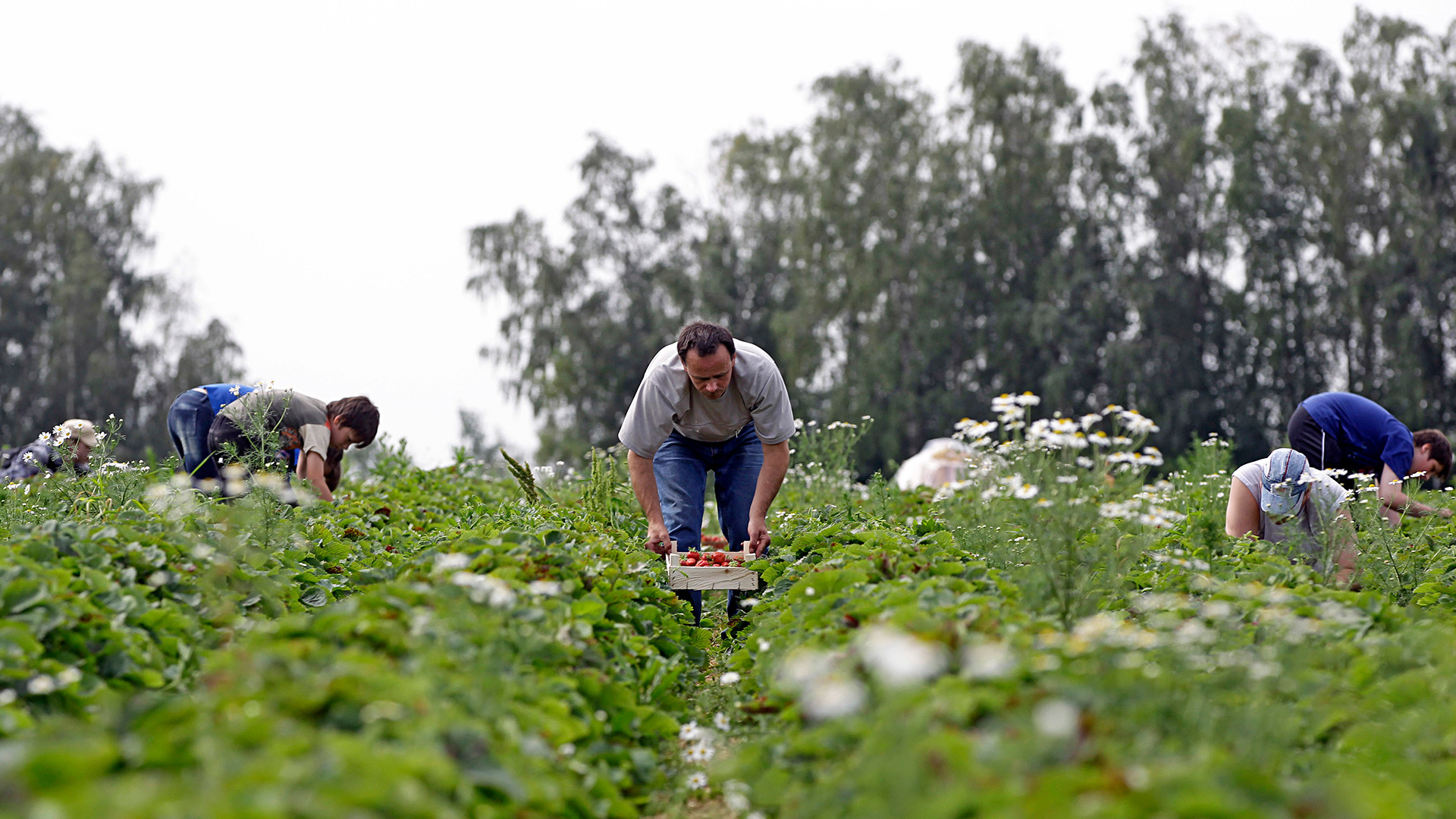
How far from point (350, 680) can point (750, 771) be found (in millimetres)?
990

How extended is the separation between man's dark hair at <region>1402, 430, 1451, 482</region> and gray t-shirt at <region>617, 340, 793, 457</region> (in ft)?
12.6

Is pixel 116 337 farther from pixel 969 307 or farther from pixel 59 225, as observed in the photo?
pixel 969 307

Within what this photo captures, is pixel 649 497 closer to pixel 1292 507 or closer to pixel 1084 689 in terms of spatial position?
pixel 1292 507

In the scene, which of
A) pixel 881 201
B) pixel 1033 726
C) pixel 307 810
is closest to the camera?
pixel 307 810

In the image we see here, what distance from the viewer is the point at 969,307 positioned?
75.9ft

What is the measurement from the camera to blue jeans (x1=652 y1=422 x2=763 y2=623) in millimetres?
5145

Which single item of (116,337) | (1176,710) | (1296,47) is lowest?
(1176,710)

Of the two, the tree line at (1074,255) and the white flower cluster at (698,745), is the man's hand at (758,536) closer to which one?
the white flower cluster at (698,745)

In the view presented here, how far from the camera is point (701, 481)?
17.3 ft

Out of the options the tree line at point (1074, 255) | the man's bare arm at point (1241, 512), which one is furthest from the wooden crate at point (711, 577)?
the tree line at point (1074, 255)

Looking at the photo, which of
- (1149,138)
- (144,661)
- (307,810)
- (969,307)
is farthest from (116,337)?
(307,810)

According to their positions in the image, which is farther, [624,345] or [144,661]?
[624,345]

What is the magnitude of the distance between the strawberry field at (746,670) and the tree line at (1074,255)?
58.3 ft

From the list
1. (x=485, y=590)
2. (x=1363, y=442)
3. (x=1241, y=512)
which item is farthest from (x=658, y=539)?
(x=1363, y=442)
